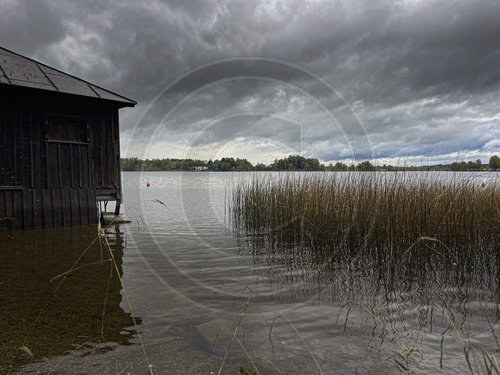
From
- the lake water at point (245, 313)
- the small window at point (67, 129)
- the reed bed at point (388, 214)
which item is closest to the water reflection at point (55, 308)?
the lake water at point (245, 313)

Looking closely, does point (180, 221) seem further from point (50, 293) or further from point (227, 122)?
point (50, 293)

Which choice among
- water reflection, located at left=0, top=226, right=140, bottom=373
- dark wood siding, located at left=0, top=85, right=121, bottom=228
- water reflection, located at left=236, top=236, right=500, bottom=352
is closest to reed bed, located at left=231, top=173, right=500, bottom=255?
water reflection, located at left=236, top=236, right=500, bottom=352

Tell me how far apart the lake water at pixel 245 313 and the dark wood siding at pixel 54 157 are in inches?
134

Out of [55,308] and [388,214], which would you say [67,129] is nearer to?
[55,308]

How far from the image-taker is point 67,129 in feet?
34.2

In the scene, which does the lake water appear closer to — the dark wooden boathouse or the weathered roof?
the dark wooden boathouse

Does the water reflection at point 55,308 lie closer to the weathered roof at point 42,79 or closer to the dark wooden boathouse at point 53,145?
the dark wooden boathouse at point 53,145

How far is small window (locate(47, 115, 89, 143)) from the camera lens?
1006cm

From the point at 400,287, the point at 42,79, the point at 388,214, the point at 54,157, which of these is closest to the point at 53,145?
the point at 54,157

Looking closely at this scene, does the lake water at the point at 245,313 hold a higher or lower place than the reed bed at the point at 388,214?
lower

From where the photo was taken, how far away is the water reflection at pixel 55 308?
2.99m

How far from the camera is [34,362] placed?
8.94 feet

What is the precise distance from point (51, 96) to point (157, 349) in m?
9.93

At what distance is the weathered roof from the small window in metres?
1.00
